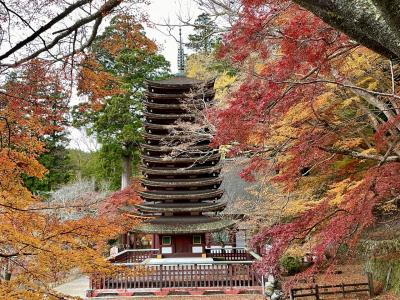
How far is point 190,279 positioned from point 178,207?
247cm

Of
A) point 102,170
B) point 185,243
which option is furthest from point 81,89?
point 102,170

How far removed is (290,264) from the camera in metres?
14.6

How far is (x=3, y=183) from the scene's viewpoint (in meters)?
4.72

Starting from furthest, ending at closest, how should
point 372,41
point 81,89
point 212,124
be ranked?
point 212,124, point 81,89, point 372,41

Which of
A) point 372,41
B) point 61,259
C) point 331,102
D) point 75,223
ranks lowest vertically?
point 61,259

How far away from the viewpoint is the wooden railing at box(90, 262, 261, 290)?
12.1 metres

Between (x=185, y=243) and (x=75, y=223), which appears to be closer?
(x=75, y=223)

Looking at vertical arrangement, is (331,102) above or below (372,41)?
above

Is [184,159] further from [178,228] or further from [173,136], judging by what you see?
[178,228]

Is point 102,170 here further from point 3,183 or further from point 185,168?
point 3,183

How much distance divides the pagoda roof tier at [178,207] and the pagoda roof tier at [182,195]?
10.8 inches

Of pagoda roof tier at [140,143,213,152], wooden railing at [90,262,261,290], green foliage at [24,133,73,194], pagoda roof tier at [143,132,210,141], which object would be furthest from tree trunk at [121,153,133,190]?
wooden railing at [90,262,261,290]

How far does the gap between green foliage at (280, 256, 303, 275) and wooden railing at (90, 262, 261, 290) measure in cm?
256

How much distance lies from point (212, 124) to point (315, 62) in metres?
8.22
